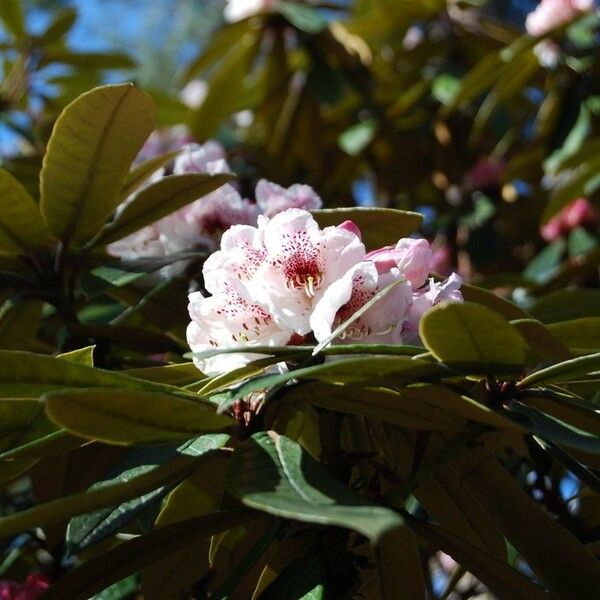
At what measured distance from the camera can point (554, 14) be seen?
2.06m

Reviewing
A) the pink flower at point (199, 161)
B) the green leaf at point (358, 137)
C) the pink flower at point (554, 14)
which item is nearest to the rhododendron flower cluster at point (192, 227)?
the pink flower at point (199, 161)

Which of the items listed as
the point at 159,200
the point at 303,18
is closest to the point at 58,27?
the point at 303,18

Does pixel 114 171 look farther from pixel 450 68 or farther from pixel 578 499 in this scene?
pixel 450 68

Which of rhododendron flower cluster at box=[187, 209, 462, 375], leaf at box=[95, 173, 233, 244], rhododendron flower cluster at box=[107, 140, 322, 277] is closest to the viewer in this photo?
rhododendron flower cluster at box=[187, 209, 462, 375]

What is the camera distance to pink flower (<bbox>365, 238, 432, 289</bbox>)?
2.79 feet

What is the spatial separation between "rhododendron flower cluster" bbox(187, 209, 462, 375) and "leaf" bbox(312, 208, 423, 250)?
0.14m

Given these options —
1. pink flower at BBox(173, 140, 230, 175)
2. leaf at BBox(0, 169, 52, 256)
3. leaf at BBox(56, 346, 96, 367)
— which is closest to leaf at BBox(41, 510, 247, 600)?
leaf at BBox(56, 346, 96, 367)

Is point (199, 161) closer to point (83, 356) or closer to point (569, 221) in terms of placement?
point (83, 356)

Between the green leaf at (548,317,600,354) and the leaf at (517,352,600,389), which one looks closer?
the leaf at (517,352,600,389)

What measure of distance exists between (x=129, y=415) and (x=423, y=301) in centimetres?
27

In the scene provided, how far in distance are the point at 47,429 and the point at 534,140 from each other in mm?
1625

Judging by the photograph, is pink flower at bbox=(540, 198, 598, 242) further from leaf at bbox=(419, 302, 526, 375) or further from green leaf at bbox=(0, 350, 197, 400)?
green leaf at bbox=(0, 350, 197, 400)

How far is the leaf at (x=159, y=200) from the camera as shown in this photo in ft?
3.50

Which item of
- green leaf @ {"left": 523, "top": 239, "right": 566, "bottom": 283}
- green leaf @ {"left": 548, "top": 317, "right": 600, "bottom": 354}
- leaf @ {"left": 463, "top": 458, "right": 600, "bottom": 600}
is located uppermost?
green leaf @ {"left": 548, "top": 317, "right": 600, "bottom": 354}
